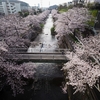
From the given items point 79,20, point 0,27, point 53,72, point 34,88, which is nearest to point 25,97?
point 34,88

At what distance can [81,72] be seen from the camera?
313 inches

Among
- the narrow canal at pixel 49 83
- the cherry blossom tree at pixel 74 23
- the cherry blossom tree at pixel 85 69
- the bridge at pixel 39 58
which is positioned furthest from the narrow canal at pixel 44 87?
the cherry blossom tree at pixel 74 23

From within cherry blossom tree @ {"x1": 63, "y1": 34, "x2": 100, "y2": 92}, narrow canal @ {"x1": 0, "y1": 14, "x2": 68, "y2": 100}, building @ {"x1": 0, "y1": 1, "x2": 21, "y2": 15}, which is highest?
building @ {"x1": 0, "y1": 1, "x2": 21, "y2": 15}

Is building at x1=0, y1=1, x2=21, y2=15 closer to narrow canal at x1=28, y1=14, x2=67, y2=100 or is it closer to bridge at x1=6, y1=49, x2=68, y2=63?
narrow canal at x1=28, y1=14, x2=67, y2=100

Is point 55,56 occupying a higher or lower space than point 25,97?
higher

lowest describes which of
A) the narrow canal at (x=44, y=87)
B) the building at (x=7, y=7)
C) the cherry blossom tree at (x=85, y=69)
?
the narrow canal at (x=44, y=87)

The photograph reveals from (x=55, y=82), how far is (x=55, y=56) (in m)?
2.95

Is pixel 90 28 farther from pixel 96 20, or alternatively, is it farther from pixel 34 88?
pixel 34 88

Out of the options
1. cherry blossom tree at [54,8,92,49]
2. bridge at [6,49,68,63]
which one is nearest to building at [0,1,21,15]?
cherry blossom tree at [54,8,92,49]

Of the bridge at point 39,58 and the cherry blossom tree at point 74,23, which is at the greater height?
the cherry blossom tree at point 74,23

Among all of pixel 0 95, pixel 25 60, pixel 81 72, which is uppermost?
pixel 81 72

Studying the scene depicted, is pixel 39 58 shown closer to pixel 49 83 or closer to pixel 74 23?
pixel 49 83

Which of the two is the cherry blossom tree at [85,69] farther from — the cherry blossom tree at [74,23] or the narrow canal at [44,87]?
the cherry blossom tree at [74,23]

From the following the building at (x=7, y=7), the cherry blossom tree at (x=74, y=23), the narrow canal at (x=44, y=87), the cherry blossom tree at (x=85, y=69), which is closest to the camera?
the cherry blossom tree at (x=85, y=69)
